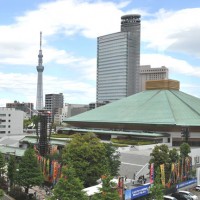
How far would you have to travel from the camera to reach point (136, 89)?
5517 inches

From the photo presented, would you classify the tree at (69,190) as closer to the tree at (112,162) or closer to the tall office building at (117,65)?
the tree at (112,162)

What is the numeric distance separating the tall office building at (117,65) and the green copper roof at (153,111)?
67.8m

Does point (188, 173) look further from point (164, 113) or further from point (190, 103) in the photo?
point (190, 103)

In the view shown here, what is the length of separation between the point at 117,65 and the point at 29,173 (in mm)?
111789

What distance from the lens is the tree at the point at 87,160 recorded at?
26.5m

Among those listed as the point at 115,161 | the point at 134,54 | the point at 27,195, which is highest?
the point at 134,54

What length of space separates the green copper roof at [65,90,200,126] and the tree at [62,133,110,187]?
23.9 meters

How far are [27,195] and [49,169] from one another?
4.43m

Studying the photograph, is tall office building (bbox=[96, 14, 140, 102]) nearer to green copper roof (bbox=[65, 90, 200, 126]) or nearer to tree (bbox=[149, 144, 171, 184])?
green copper roof (bbox=[65, 90, 200, 126])

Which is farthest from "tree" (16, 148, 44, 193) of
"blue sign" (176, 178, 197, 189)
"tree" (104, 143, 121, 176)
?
"blue sign" (176, 178, 197, 189)

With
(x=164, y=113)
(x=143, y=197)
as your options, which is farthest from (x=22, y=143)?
(x=143, y=197)

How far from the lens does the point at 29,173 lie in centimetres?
2598

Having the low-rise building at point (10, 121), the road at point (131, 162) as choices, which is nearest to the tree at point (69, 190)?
the road at point (131, 162)

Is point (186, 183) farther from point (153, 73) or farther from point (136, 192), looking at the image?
point (153, 73)
